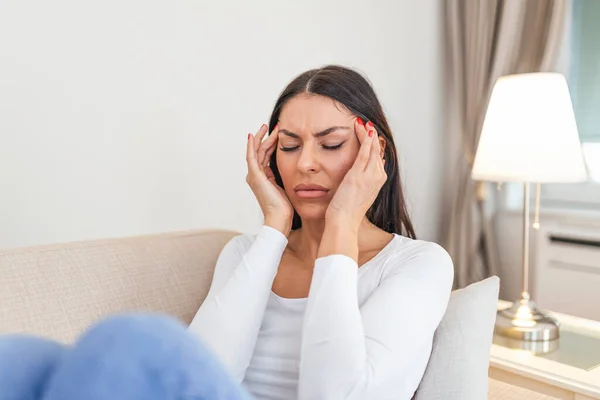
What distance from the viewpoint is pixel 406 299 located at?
0.98 meters

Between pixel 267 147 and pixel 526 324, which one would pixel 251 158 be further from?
pixel 526 324

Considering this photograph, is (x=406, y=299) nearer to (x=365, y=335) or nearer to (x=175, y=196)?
(x=365, y=335)

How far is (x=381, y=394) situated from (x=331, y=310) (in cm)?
14

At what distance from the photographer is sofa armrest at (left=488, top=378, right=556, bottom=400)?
1201mm

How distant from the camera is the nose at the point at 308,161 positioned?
3.70 feet

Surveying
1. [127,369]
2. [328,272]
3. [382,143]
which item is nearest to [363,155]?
[382,143]

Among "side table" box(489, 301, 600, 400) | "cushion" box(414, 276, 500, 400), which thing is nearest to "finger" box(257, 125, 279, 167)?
"cushion" box(414, 276, 500, 400)

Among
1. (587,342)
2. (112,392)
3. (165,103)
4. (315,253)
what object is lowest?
(587,342)

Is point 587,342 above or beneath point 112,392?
beneath

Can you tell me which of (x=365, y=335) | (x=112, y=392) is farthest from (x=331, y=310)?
(x=112, y=392)

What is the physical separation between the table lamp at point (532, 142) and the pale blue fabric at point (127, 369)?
47.7 inches

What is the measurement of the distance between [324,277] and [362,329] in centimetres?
10

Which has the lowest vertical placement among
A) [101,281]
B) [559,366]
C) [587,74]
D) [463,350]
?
[559,366]

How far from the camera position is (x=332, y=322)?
3.08ft
